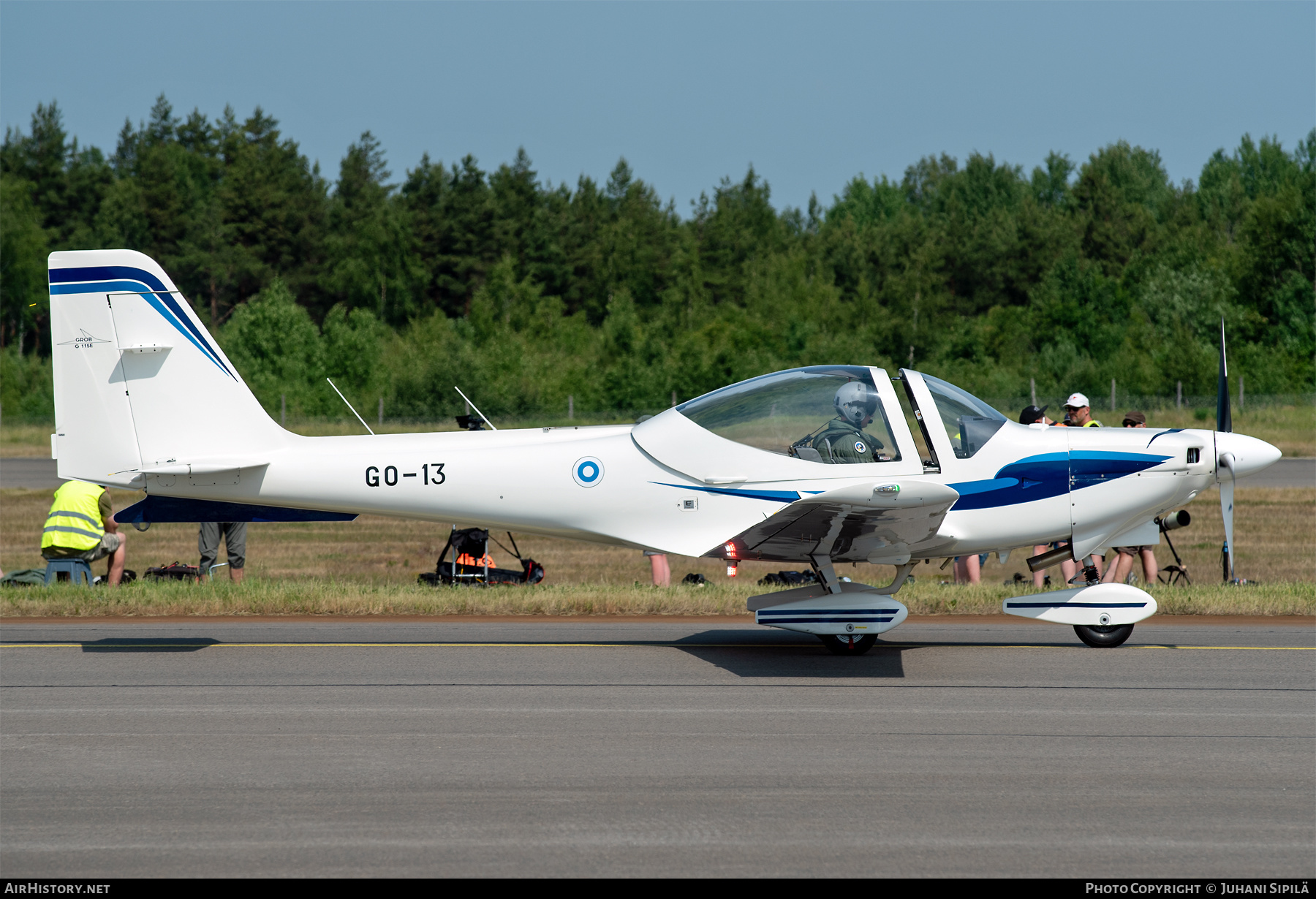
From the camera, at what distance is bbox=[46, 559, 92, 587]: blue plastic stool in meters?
11.3

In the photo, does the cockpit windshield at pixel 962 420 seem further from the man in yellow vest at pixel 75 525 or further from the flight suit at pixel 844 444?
the man in yellow vest at pixel 75 525

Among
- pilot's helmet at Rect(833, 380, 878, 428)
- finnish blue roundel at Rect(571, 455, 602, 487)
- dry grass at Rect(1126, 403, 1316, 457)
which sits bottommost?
finnish blue roundel at Rect(571, 455, 602, 487)

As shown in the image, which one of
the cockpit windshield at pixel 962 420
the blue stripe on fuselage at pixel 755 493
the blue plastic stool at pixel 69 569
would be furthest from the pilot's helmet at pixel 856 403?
the blue plastic stool at pixel 69 569

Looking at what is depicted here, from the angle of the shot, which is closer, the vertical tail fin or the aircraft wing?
the aircraft wing

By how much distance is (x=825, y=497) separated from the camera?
23.4 feet

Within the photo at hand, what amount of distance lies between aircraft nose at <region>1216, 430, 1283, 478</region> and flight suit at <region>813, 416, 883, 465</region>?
8.10ft

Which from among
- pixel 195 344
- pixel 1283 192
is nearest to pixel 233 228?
pixel 1283 192

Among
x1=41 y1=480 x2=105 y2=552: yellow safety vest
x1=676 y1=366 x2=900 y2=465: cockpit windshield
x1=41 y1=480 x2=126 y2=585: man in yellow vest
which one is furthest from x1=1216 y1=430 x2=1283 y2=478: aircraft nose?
x1=41 y1=480 x2=105 y2=552: yellow safety vest

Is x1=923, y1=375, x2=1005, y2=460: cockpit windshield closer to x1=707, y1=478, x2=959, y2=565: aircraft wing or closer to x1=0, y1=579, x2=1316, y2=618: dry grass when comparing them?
x1=707, y1=478, x2=959, y2=565: aircraft wing

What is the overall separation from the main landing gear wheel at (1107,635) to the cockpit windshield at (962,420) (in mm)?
1528

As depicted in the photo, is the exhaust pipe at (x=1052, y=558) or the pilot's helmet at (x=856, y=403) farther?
the exhaust pipe at (x=1052, y=558)

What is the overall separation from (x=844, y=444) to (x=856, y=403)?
11.3 inches

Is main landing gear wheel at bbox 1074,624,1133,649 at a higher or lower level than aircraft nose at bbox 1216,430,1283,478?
lower

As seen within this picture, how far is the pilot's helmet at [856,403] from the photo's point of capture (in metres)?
8.03
